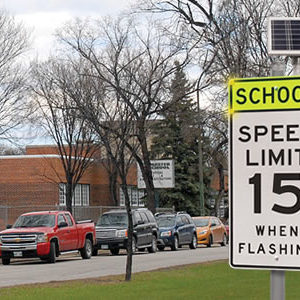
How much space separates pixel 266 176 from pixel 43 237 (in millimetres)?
24108

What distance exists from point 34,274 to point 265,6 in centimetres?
1030

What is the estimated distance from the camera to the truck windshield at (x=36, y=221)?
93.1 feet

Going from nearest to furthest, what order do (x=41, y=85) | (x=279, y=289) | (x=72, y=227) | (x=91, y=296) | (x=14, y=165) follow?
(x=279, y=289), (x=91, y=296), (x=72, y=227), (x=41, y=85), (x=14, y=165)

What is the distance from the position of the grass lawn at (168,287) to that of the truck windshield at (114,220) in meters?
12.9

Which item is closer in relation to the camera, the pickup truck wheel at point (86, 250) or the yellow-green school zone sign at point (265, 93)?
the yellow-green school zone sign at point (265, 93)

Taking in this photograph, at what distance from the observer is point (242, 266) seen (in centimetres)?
372

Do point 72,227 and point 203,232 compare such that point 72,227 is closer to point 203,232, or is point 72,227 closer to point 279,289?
point 203,232

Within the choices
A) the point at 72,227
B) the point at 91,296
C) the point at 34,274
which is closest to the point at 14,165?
the point at 72,227

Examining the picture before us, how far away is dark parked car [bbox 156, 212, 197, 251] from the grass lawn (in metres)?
15.9

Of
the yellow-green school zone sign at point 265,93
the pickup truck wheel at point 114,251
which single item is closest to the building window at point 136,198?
the pickup truck wheel at point 114,251

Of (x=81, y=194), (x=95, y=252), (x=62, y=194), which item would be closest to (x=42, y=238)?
(x=95, y=252)

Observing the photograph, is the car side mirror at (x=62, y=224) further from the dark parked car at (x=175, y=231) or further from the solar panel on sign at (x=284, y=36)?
the solar panel on sign at (x=284, y=36)

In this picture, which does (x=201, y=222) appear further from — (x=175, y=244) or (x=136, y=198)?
(x=136, y=198)

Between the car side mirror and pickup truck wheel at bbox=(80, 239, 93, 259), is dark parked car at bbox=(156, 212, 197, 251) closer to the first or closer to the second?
pickup truck wheel at bbox=(80, 239, 93, 259)
